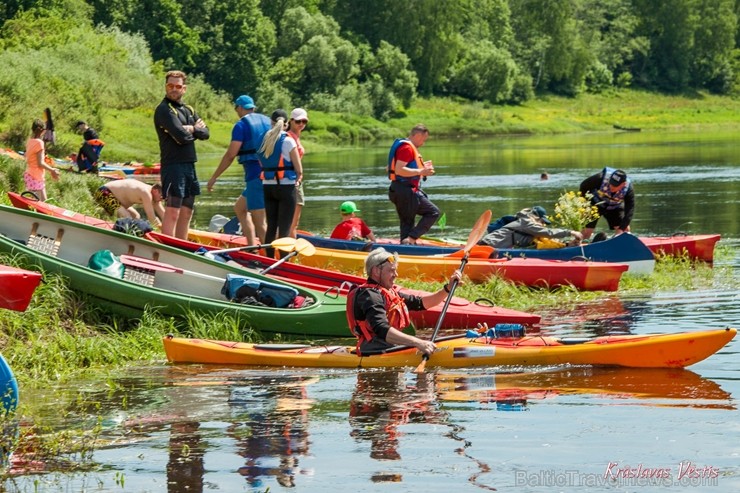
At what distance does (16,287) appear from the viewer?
780 cm

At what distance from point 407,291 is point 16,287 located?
13.4 feet

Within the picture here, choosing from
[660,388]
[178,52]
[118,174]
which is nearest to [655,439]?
[660,388]

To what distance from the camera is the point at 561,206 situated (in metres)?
15.5

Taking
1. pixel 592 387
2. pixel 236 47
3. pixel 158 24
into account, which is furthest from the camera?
pixel 236 47

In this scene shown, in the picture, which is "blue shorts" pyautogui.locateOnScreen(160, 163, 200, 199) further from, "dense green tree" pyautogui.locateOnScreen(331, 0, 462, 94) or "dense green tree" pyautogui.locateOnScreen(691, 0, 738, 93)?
"dense green tree" pyautogui.locateOnScreen(691, 0, 738, 93)

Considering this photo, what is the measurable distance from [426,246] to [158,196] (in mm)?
3600

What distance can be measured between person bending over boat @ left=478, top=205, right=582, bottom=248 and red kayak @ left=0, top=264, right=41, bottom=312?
7.86 meters

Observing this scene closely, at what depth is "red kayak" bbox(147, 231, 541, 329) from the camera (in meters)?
11.3

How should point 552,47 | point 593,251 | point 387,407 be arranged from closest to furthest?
point 387,407 → point 593,251 → point 552,47

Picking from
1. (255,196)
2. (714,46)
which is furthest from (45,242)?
(714,46)

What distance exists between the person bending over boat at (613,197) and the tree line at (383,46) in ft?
98.9

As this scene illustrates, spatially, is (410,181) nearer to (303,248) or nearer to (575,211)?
(575,211)

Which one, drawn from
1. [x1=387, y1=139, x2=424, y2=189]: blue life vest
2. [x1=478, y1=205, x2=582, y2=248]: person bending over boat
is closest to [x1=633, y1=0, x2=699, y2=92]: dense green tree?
[x1=478, y1=205, x2=582, y2=248]: person bending over boat

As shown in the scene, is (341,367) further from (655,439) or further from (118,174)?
(118,174)
